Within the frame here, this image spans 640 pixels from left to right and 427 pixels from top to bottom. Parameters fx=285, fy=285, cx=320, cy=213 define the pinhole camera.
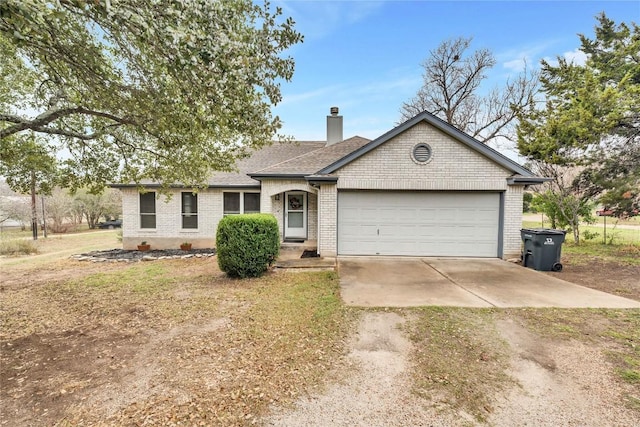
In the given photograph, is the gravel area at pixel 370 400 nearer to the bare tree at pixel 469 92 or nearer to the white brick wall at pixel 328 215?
the white brick wall at pixel 328 215

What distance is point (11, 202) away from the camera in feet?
81.6

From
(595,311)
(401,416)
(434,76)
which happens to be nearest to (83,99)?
(401,416)

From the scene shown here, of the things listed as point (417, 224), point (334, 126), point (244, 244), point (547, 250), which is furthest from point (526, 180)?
point (334, 126)

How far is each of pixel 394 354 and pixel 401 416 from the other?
1.12 metres

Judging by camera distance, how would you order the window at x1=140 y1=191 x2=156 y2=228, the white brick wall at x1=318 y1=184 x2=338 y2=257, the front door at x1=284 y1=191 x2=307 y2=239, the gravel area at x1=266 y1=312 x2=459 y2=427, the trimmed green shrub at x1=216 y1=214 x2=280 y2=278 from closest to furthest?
the gravel area at x1=266 y1=312 x2=459 y2=427, the trimmed green shrub at x1=216 y1=214 x2=280 y2=278, the white brick wall at x1=318 y1=184 x2=338 y2=257, the front door at x1=284 y1=191 x2=307 y2=239, the window at x1=140 y1=191 x2=156 y2=228

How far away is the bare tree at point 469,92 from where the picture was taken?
2114 cm

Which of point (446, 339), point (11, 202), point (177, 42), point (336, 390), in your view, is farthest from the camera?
point (11, 202)

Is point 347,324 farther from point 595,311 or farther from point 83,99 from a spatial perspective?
point 83,99

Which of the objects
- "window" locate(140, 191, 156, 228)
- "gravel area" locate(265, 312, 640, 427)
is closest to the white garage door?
"gravel area" locate(265, 312, 640, 427)

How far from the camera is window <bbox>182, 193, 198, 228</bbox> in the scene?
43.2 feet

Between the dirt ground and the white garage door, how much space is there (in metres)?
4.90

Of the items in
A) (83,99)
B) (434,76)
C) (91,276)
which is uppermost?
(434,76)

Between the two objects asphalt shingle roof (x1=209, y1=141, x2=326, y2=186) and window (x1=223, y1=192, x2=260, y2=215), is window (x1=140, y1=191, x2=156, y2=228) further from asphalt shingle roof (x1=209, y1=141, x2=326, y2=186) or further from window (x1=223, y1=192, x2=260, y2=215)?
window (x1=223, y1=192, x2=260, y2=215)

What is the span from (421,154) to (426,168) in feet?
1.61
